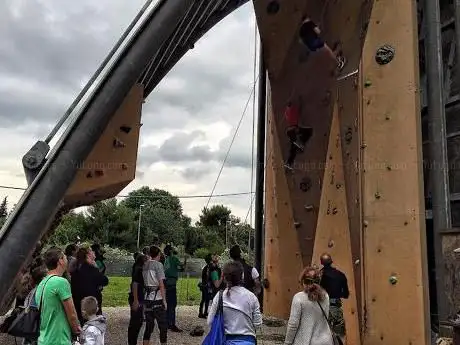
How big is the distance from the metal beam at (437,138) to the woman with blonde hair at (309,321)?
4568mm

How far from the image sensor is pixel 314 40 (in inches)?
437

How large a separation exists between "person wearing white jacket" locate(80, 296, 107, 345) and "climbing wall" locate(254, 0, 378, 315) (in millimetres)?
7172

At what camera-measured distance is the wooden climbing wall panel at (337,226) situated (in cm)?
884

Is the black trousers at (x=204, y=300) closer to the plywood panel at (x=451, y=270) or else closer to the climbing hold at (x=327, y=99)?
the climbing hold at (x=327, y=99)

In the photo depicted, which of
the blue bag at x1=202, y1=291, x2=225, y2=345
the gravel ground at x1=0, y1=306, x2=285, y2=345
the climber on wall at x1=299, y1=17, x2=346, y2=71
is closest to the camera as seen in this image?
the blue bag at x1=202, y1=291, x2=225, y2=345

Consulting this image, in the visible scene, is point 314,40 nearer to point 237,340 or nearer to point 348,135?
point 348,135

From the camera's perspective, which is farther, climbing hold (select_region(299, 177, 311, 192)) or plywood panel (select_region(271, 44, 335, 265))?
climbing hold (select_region(299, 177, 311, 192))

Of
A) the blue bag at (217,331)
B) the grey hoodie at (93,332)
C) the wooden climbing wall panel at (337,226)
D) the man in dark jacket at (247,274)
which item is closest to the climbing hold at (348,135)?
the wooden climbing wall panel at (337,226)

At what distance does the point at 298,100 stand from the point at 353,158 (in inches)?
136

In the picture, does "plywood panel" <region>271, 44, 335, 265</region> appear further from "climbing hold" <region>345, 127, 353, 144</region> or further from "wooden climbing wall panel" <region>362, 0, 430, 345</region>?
"wooden climbing wall panel" <region>362, 0, 430, 345</region>

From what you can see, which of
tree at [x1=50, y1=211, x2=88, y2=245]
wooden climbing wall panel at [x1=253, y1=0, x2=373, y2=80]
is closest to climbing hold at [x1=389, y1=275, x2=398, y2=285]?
wooden climbing wall panel at [x1=253, y1=0, x2=373, y2=80]

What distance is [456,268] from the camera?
816 cm

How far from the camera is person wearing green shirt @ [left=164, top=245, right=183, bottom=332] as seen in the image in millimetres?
10812

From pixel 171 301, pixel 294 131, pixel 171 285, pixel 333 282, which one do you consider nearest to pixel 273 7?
pixel 294 131
